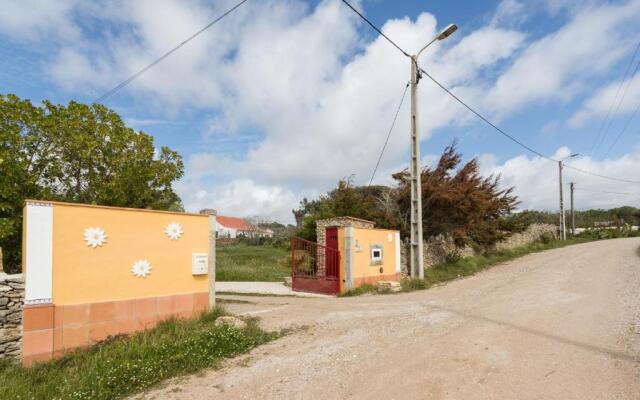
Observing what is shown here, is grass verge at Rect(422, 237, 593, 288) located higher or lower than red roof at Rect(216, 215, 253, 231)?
lower

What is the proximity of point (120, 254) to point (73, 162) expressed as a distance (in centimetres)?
649

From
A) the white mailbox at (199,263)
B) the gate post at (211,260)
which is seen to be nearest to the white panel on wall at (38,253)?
the white mailbox at (199,263)

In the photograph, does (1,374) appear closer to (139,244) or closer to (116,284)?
(116,284)

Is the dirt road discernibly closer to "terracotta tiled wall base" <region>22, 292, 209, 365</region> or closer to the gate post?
the gate post

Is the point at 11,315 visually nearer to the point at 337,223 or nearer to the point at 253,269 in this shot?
the point at 337,223

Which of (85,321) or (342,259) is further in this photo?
(342,259)

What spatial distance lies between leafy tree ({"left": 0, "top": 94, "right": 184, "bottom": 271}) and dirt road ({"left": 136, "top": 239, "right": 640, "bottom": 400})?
21.6ft

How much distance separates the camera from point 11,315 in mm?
5645

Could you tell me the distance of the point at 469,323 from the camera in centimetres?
660

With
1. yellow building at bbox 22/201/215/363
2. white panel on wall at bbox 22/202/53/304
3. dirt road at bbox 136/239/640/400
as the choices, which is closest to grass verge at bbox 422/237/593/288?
dirt road at bbox 136/239/640/400

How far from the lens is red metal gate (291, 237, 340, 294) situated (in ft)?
41.8

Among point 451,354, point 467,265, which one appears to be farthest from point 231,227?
point 451,354

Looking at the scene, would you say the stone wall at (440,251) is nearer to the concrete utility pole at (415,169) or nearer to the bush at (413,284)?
the concrete utility pole at (415,169)

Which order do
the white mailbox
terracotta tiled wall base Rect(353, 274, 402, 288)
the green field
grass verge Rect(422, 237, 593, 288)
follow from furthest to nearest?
the green field, grass verge Rect(422, 237, 593, 288), terracotta tiled wall base Rect(353, 274, 402, 288), the white mailbox
